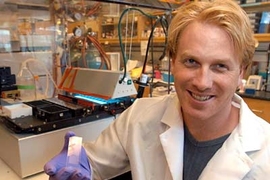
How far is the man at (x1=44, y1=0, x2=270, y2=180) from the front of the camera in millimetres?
767

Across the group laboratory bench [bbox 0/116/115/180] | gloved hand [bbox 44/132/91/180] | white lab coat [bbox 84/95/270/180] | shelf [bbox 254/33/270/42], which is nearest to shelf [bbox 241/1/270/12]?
shelf [bbox 254/33/270/42]

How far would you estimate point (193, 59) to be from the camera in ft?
2.58

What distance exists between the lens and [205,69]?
0.77m

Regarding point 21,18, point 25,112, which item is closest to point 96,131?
point 25,112

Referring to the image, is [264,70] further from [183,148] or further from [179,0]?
[183,148]

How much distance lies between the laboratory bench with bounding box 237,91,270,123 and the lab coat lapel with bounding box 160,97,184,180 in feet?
5.23

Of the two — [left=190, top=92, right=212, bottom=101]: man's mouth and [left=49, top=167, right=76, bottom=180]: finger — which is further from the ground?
[left=190, top=92, right=212, bottom=101]: man's mouth

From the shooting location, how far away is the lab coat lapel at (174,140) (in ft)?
2.88

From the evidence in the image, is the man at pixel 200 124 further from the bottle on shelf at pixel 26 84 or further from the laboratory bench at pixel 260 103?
the laboratory bench at pixel 260 103

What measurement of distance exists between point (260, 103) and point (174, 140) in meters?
1.70

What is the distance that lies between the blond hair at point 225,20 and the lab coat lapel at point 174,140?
26 centimetres

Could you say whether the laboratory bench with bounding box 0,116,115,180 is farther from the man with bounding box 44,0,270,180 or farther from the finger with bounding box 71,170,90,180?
the finger with bounding box 71,170,90,180

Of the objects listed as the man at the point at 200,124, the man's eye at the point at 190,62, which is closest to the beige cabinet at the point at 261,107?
the man at the point at 200,124

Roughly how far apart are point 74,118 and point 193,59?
63cm
